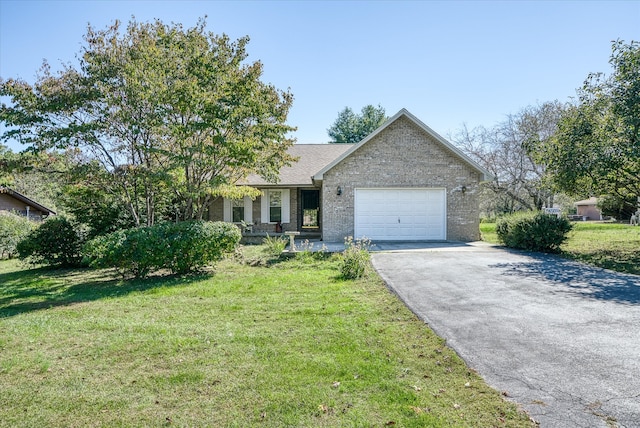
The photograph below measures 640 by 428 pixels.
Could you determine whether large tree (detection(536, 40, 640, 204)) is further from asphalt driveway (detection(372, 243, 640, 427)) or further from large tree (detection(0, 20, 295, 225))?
large tree (detection(0, 20, 295, 225))

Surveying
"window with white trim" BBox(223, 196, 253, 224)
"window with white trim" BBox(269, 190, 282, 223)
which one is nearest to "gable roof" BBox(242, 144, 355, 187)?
"window with white trim" BBox(269, 190, 282, 223)

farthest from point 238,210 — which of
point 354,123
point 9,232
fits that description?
point 354,123

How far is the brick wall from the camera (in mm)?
15859

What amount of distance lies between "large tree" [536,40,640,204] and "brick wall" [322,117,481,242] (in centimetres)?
352

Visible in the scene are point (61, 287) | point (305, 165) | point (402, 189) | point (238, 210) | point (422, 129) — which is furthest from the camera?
point (305, 165)

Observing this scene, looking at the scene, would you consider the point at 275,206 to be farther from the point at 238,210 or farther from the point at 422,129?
the point at 422,129

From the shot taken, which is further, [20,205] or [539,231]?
[20,205]

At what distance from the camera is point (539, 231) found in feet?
42.1

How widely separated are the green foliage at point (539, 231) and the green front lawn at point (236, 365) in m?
8.48

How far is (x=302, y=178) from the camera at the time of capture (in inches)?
738

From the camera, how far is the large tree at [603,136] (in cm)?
1059

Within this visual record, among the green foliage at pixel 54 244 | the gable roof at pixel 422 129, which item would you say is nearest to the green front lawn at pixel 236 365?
the green foliage at pixel 54 244

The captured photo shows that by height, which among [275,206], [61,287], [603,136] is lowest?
[61,287]

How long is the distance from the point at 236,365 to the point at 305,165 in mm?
16727
